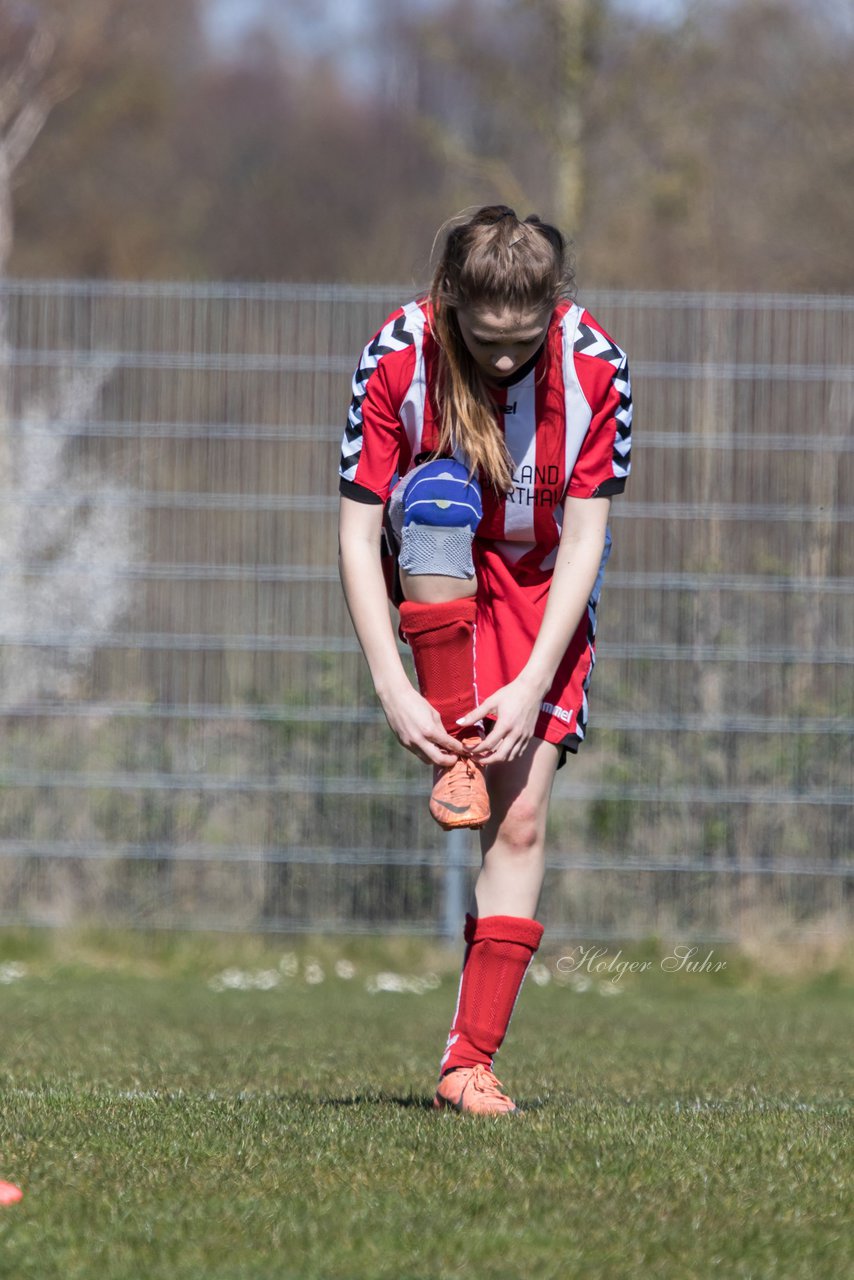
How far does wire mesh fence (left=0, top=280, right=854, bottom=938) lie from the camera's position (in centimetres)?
823

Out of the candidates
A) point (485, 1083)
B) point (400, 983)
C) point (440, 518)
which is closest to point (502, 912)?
point (485, 1083)

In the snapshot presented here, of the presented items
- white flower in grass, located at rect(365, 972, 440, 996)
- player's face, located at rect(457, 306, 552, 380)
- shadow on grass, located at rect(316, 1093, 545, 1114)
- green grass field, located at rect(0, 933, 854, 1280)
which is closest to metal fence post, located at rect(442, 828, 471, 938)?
white flower in grass, located at rect(365, 972, 440, 996)

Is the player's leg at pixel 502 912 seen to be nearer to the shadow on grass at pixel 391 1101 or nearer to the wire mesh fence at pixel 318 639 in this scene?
the shadow on grass at pixel 391 1101

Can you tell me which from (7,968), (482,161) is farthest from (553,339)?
(482,161)

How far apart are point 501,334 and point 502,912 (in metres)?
1.20

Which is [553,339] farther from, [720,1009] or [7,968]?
[7,968]

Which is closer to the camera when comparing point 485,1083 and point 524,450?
point 485,1083

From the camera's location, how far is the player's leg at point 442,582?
3.63 m

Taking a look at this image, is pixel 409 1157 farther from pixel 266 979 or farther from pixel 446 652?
pixel 266 979

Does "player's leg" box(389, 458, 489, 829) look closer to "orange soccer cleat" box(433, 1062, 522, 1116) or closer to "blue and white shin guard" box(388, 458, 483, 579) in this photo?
"blue and white shin guard" box(388, 458, 483, 579)

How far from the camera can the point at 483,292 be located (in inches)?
137

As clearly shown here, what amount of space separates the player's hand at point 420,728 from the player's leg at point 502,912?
0.27 meters

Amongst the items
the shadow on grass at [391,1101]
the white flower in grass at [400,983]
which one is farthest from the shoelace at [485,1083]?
the white flower in grass at [400,983]

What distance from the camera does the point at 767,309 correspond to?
8.38 meters
